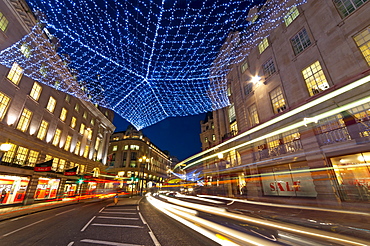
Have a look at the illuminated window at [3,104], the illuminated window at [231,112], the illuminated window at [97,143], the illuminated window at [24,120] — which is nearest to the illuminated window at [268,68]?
the illuminated window at [231,112]

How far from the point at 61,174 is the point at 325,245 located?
2922 cm

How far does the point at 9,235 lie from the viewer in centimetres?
654

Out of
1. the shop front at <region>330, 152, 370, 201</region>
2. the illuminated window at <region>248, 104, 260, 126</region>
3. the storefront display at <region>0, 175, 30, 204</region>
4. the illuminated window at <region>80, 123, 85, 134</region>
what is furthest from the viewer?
the illuminated window at <region>80, 123, 85, 134</region>

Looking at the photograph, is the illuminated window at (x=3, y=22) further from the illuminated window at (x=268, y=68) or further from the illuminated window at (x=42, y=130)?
the illuminated window at (x=268, y=68)

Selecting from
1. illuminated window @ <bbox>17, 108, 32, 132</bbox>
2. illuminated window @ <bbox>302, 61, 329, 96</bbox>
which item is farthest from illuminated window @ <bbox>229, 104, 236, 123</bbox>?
illuminated window @ <bbox>17, 108, 32, 132</bbox>

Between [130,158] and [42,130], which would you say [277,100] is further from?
[130,158]

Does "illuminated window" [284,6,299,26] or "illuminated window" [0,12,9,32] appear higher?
"illuminated window" [284,6,299,26]

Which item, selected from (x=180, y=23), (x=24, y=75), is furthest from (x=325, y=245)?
(x=24, y=75)

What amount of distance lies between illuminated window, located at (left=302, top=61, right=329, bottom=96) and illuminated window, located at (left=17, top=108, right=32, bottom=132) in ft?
93.0

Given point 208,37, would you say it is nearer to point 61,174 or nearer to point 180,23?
point 180,23

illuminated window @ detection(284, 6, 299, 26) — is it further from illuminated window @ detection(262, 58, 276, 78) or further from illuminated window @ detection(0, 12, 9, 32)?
illuminated window @ detection(0, 12, 9, 32)

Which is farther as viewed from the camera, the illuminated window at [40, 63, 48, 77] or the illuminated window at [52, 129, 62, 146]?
the illuminated window at [52, 129, 62, 146]

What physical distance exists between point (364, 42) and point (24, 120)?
101 feet

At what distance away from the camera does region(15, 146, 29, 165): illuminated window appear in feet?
55.4
